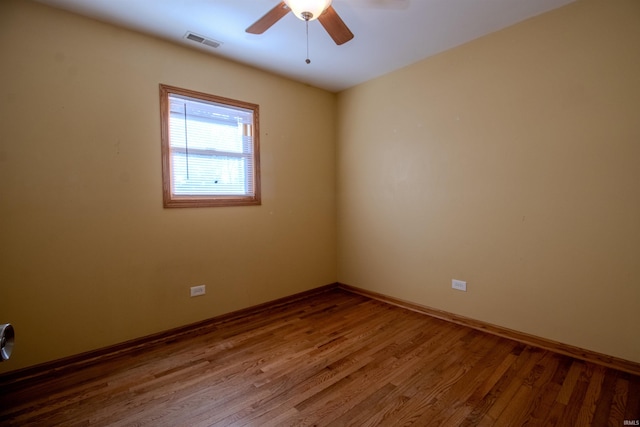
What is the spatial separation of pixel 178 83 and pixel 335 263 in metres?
2.94

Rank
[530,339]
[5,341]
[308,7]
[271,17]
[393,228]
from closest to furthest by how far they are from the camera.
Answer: [5,341]
[308,7]
[271,17]
[530,339]
[393,228]

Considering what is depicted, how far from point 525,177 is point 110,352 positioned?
3852 mm

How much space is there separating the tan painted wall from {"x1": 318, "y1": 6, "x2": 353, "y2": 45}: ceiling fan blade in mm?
1533

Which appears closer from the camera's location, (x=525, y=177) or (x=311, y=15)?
(x=311, y=15)

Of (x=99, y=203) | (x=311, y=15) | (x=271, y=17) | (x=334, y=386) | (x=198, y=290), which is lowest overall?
(x=334, y=386)

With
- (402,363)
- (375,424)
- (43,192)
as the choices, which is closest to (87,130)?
(43,192)

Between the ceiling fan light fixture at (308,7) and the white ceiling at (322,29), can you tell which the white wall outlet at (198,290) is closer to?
the white ceiling at (322,29)

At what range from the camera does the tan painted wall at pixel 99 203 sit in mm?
2141

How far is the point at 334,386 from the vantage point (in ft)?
6.61

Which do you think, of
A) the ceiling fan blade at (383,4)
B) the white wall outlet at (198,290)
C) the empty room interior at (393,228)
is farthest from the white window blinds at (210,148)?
the ceiling fan blade at (383,4)

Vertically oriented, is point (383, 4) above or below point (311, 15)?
above

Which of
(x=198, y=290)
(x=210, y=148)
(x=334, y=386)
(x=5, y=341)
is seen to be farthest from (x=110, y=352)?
(x=210, y=148)

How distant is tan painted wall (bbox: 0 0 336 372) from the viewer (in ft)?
7.02

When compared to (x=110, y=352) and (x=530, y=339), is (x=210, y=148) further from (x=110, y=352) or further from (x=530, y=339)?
(x=530, y=339)
